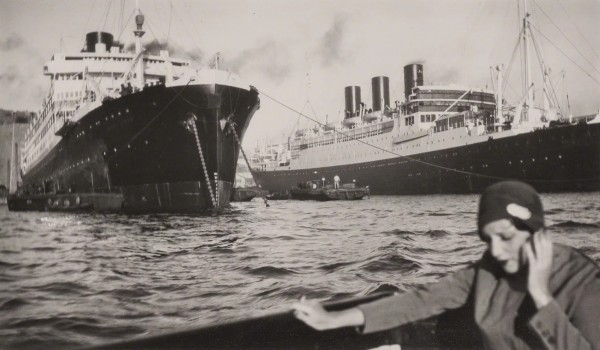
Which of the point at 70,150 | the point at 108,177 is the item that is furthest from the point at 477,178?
the point at 70,150

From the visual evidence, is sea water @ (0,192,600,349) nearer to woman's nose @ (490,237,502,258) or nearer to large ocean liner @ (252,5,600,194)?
woman's nose @ (490,237,502,258)

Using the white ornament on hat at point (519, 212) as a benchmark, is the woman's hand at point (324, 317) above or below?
below

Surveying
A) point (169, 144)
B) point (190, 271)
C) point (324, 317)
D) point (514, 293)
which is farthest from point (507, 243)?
point (169, 144)

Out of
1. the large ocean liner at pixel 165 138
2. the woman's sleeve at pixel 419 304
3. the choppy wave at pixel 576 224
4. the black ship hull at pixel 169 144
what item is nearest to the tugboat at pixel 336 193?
the large ocean liner at pixel 165 138

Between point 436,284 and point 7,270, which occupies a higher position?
point 436,284

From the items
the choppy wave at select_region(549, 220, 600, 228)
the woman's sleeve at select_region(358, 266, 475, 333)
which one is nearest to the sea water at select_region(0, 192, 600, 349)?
the choppy wave at select_region(549, 220, 600, 228)

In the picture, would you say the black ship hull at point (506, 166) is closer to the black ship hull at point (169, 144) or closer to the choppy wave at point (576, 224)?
the choppy wave at point (576, 224)

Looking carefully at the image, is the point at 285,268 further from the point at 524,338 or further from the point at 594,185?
the point at 594,185
